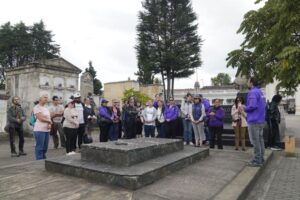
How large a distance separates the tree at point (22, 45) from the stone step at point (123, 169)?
166 ft

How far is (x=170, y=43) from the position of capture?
1362 inches

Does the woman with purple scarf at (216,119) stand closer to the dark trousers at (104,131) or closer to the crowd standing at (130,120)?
the crowd standing at (130,120)

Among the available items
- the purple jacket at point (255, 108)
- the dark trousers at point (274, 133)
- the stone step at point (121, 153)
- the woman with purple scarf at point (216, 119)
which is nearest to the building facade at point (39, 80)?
the woman with purple scarf at point (216, 119)

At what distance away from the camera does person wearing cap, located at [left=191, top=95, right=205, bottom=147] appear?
33.9 feet

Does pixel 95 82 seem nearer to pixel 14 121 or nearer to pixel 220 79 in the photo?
pixel 14 121

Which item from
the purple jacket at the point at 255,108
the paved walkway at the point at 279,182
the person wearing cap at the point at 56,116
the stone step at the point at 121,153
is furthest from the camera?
the person wearing cap at the point at 56,116

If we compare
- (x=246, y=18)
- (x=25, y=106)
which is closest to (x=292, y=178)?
(x=246, y=18)

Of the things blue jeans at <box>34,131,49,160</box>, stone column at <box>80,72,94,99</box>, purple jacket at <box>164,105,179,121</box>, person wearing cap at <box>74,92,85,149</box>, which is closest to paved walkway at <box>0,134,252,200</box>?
blue jeans at <box>34,131,49,160</box>

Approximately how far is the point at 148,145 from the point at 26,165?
262cm

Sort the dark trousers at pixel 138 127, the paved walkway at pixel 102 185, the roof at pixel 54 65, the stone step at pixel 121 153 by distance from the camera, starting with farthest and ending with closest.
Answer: the roof at pixel 54 65, the dark trousers at pixel 138 127, the stone step at pixel 121 153, the paved walkway at pixel 102 185

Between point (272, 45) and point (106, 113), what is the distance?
279 inches

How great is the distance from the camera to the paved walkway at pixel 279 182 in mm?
5592

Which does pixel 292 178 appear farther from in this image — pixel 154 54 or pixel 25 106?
pixel 154 54

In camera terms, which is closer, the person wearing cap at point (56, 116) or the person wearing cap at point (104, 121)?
the person wearing cap at point (56, 116)
